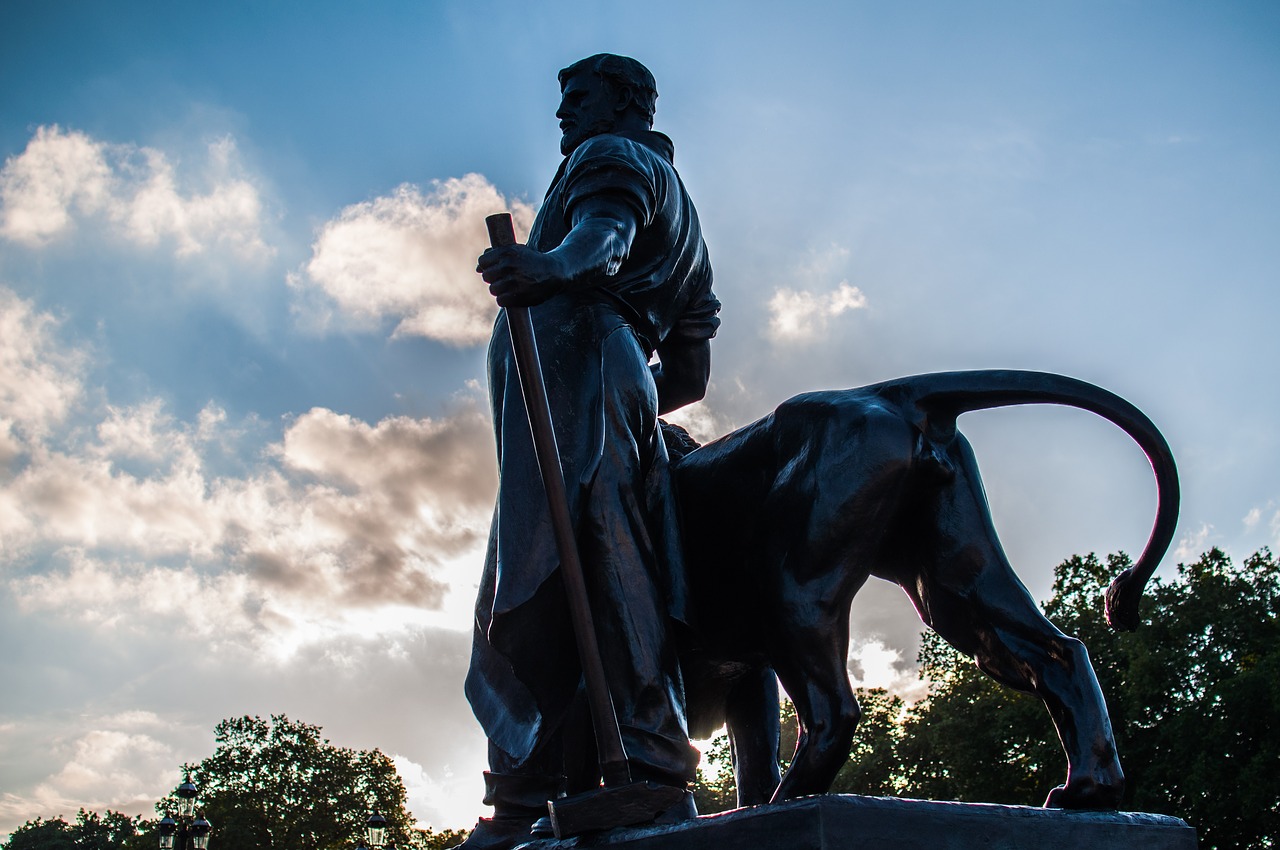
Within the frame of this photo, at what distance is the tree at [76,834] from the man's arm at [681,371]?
251 feet

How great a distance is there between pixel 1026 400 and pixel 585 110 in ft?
7.36

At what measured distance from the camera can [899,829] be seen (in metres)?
2.70

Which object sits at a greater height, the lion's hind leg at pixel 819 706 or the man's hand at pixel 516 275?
the man's hand at pixel 516 275

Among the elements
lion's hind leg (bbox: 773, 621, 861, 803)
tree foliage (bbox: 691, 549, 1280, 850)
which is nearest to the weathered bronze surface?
lion's hind leg (bbox: 773, 621, 861, 803)

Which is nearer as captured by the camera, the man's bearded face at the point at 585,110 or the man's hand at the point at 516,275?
the man's hand at the point at 516,275

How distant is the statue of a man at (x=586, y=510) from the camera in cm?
360

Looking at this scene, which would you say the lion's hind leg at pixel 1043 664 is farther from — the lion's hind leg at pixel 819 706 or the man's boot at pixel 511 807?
the man's boot at pixel 511 807

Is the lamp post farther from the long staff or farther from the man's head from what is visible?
the long staff

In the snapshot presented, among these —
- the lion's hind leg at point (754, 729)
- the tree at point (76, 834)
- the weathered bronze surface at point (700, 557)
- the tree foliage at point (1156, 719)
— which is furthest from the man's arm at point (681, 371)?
the tree at point (76, 834)

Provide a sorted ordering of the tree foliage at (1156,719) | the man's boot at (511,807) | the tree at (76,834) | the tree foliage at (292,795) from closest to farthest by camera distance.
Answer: the man's boot at (511,807) < the tree foliage at (1156,719) < the tree foliage at (292,795) < the tree at (76,834)

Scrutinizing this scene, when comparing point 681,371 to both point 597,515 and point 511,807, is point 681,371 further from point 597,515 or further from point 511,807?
point 511,807

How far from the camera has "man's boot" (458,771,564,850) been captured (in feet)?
12.6

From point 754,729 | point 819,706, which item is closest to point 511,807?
point 754,729

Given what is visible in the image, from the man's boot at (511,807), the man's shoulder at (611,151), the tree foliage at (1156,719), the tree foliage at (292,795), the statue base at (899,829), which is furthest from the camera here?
the tree foliage at (292,795)
